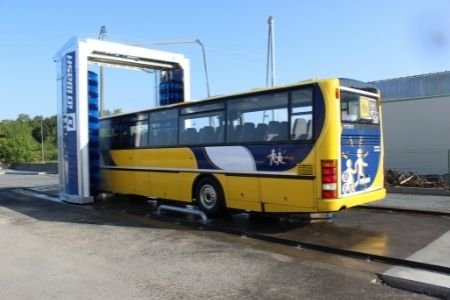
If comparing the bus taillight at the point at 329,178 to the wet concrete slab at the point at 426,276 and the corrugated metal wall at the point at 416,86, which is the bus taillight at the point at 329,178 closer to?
the wet concrete slab at the point at 426,276

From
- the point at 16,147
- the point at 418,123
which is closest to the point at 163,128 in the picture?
the point at 418,123

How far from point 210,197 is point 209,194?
84 mm

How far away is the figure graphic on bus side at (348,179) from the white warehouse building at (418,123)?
43.1 feet

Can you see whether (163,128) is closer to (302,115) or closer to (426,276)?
(302,115)

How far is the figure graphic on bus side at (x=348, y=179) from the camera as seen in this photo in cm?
948

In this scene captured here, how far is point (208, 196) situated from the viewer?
39.3ft

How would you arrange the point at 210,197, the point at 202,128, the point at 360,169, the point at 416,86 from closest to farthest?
the point at 360,169 < the point at 210,197 < the point at 202,128 < the point at 416,86

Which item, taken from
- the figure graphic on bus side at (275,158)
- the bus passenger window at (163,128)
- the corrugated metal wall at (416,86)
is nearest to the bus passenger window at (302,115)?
the figure graphic on bus side at (275,158)

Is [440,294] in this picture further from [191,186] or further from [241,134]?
[191,186]

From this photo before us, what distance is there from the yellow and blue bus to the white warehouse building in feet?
41.8

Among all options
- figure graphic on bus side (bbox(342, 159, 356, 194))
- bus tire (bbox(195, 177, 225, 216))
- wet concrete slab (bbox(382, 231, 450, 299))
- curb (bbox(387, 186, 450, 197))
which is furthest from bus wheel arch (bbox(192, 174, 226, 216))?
curb (bbox(387, 186, 450, 197))

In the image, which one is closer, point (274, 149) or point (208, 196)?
point (274, 149)

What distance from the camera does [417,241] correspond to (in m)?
8.50

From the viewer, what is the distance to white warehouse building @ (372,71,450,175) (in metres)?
22.8
